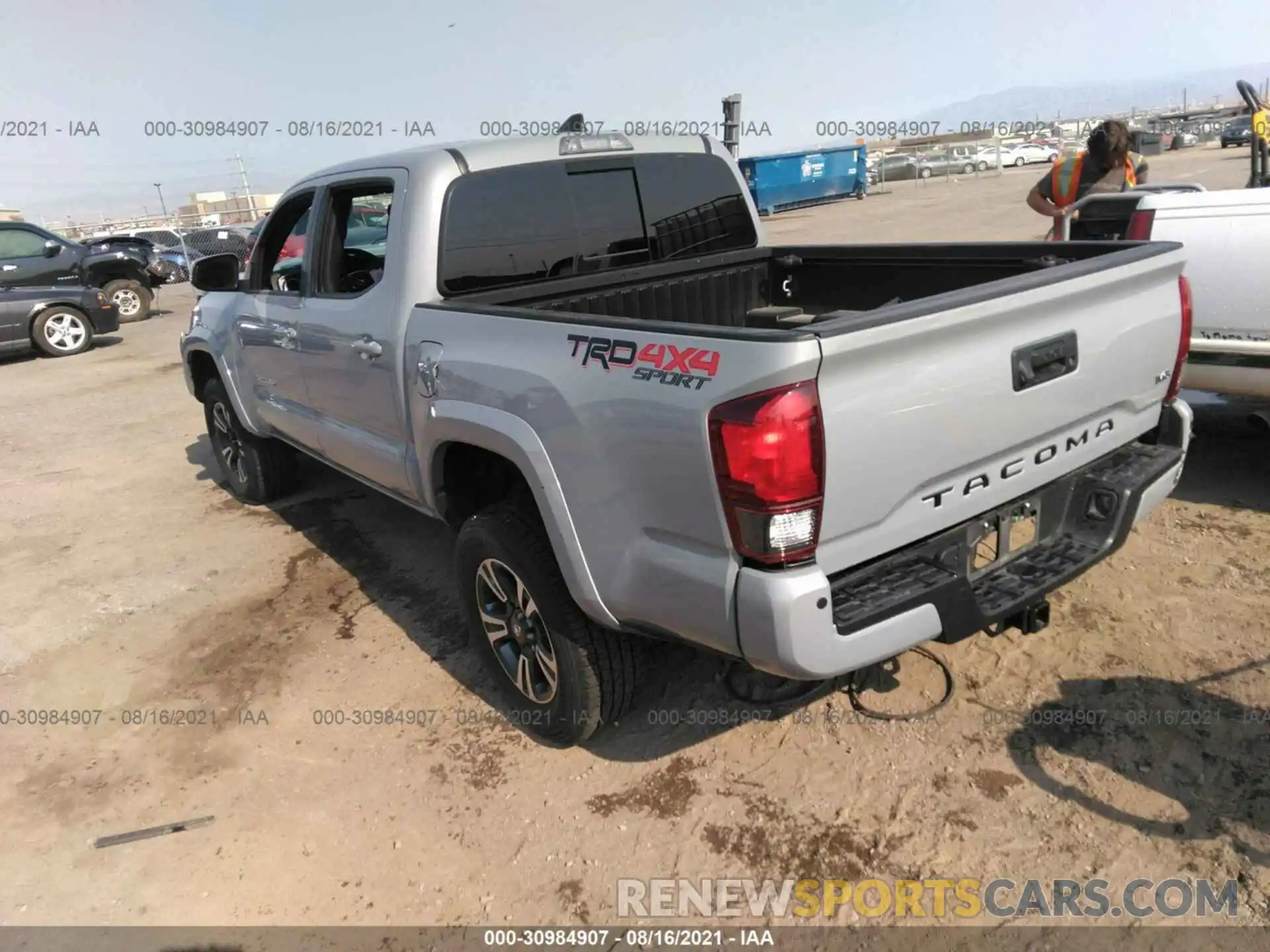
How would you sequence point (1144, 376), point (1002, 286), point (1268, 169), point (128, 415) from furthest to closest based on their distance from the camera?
point (128, 415) < point (1268, 169) < point (1144, 376) < point (1002, 286)

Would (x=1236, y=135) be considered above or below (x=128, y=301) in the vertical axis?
above

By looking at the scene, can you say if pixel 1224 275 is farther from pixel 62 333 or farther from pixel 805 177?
pixel 805 177

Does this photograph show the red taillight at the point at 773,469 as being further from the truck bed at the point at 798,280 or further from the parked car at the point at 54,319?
the parked car at the point at 54,319

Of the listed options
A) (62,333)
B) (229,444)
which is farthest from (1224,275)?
(62,333)

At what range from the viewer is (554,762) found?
10.2 ft

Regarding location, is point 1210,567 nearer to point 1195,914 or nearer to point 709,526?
point 1195,914

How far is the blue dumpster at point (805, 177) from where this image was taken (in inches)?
1128

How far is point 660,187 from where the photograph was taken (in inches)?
157

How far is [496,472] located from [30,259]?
15.0 m

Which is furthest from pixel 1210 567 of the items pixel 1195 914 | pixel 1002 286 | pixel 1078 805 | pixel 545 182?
pixel 545 182

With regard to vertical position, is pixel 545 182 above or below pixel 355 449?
above

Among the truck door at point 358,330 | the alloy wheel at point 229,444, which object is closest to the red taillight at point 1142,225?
the truck door at point 358,330

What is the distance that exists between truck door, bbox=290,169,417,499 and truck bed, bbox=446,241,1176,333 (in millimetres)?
350

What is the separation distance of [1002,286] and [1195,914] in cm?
170
